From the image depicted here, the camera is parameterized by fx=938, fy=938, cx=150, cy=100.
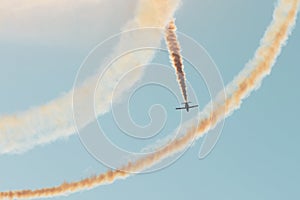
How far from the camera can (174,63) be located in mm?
111562

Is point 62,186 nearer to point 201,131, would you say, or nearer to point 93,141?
point 93,141

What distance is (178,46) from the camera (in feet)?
365

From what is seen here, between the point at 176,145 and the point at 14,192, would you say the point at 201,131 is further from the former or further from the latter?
the point at 14,192

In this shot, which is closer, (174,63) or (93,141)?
(174,63)

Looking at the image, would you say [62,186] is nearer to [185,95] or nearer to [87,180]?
[87,180]

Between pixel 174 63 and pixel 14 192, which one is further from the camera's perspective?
pixel 14 192

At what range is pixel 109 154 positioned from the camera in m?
122

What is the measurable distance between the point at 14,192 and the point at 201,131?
26.6 metres

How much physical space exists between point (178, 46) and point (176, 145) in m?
17.2

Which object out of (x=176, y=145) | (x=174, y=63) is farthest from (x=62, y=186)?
(x=174, y=63)

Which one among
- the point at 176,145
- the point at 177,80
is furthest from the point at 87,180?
the point at 177,80

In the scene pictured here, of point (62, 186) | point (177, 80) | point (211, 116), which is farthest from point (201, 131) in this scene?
point (62, 186)

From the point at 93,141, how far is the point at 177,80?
1525cm

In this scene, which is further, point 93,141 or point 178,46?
point 93,141
